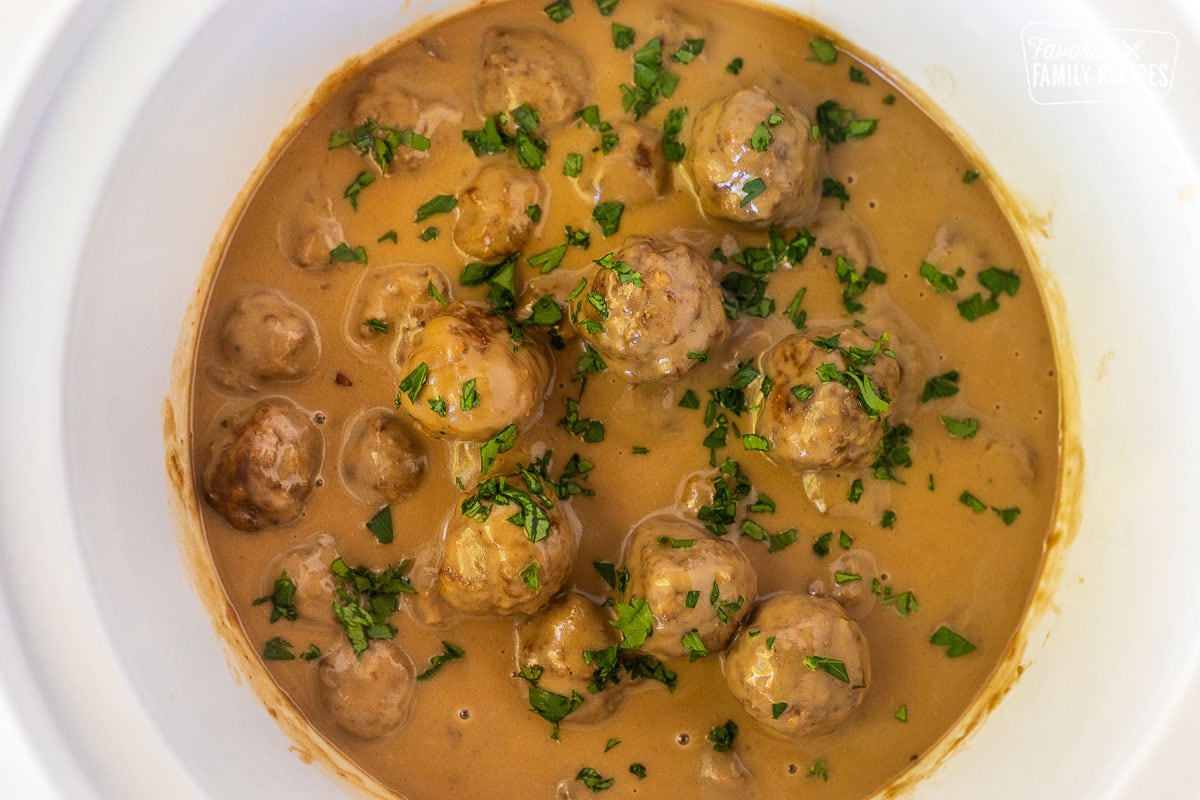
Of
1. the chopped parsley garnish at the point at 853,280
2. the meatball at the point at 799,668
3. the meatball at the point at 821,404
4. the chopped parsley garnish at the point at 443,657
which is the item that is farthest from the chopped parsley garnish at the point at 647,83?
the chopped parsley garnish at the point at 443,657

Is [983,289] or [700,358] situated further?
[983,289]

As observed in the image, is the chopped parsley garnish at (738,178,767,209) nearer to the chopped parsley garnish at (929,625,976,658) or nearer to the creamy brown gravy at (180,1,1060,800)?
the creamy brown gravy at (180,1,1060,800)

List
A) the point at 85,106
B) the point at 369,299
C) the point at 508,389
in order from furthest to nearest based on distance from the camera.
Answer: the point at 369,299
the point at 508,389
the point at 85,106

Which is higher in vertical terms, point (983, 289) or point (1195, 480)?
point (983, 289)

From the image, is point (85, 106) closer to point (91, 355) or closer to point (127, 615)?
point (91, 355)

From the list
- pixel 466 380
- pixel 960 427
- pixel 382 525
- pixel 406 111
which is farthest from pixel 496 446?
pixel 960 427

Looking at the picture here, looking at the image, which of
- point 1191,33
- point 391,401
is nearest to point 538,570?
point 391,401

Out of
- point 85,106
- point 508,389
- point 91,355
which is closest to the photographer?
point 85,106
